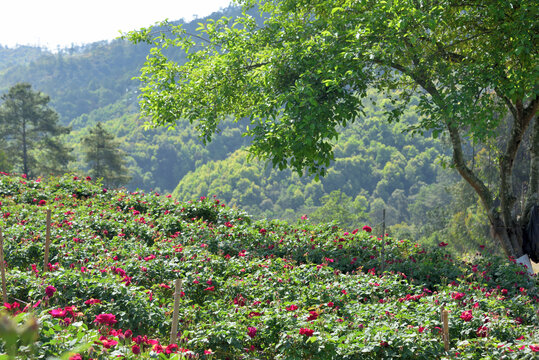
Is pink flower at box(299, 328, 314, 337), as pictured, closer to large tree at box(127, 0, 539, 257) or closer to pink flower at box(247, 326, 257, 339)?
pink flower at box(247, 326, 257, 339)

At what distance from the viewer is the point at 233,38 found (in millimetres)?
9352

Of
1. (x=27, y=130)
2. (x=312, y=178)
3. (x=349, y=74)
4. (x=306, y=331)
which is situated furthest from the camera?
(x=312, y=178)

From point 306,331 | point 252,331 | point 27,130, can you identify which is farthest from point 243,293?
point 27,130

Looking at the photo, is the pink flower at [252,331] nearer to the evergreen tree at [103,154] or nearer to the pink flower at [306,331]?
the pink flower at [306,331]

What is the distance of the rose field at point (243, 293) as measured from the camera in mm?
3764

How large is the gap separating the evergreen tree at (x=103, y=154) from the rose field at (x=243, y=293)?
29.3m

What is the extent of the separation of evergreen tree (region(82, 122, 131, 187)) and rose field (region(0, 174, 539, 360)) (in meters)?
29.3

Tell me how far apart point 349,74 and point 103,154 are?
110 feet

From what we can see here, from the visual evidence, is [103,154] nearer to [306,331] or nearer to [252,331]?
[252,331]

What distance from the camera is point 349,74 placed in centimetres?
704

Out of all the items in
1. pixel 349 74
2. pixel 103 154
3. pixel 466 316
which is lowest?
pixel 466 316

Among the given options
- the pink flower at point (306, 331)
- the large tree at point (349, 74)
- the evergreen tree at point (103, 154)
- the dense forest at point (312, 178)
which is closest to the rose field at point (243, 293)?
the pink flower at point (306, 331)

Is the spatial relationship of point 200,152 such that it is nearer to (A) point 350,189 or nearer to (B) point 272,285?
→ (A) point 350,189

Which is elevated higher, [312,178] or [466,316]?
[312,178]
